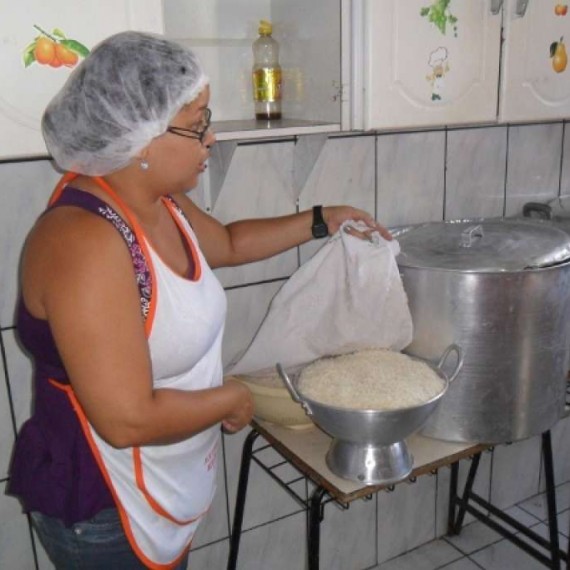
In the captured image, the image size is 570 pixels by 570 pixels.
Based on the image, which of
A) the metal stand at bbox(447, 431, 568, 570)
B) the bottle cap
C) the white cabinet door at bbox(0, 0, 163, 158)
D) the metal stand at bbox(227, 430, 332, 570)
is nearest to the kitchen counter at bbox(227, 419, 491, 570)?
the metal stand at bbox(227, 430, 332, 570)

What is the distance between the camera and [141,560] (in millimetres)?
1004

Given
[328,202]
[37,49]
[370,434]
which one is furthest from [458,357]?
[37,49]

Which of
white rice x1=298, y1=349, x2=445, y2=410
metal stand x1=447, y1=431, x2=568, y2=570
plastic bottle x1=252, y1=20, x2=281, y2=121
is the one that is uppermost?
plastic bottle x1=252, y1=20, x2=281, y2=121

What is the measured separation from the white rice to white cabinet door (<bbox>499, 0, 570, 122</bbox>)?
57 centimetres

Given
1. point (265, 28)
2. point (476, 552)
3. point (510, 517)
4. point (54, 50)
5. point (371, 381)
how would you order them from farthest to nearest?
point (476, 552) < point (510, 517) < point (265, 28) < point (371, 381) < point (54, 50)

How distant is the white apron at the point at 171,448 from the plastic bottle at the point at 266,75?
0.38m

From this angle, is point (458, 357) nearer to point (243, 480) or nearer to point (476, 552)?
point (243, 480)

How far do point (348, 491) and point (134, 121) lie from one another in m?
0.65

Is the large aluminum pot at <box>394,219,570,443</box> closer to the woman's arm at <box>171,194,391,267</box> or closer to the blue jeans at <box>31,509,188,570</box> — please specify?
the woman's arm at <box>171,194,391,267</box>

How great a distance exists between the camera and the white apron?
0.90 metres

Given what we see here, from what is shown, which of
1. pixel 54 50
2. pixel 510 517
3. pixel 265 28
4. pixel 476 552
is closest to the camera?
pixel 54 50

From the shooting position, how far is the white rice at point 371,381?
1.06 metres

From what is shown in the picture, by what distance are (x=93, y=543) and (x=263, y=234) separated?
0.61m

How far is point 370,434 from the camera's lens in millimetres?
1043
